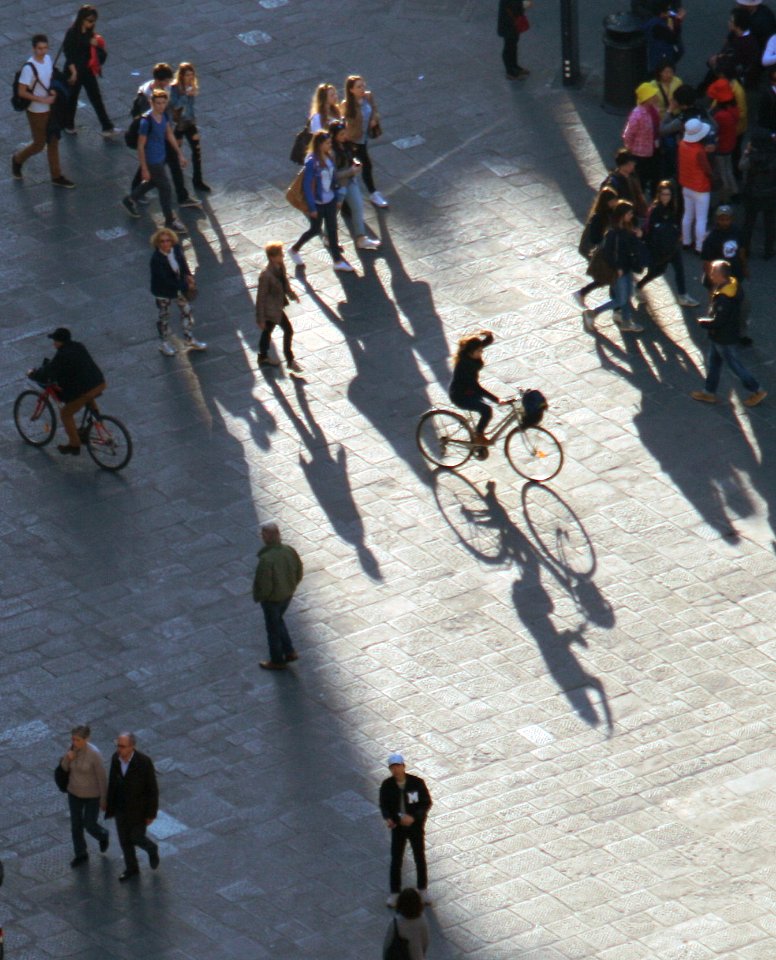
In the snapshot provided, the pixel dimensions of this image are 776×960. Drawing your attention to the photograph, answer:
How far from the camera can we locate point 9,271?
23766 millimetres

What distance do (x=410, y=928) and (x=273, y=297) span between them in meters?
8.85

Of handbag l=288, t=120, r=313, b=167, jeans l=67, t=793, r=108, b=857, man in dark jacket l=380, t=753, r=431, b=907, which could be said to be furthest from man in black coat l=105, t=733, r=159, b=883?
handbag l=288, t=120, r=313, b=167

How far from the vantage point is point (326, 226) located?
914 inches

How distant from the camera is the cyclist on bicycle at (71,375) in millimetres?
20078

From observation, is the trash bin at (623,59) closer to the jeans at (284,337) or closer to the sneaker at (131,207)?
the sneaker at (131,207)

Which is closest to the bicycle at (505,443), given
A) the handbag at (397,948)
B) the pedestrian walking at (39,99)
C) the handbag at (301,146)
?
the handbag at (301,146)

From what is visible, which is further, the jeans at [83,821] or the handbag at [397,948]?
the jeans at [83,821]

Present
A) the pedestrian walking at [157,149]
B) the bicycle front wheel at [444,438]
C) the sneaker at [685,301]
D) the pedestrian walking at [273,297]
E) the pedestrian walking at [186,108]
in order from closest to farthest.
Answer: the bicycle front wheel at [444,438] < the pedestrian walking at [273,297] < the sneaker at [685,301] < the pedestrian walking at [157,149] < the pedestrian walking at [186,108]

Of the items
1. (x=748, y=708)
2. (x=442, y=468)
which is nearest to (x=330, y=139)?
(x=442, y=468)

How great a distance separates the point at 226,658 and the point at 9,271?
7130 mm

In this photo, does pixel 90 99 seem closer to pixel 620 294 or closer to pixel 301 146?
pixel 301 146

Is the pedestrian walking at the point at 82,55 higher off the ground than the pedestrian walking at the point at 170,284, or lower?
higher

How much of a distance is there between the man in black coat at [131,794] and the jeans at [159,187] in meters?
9.26

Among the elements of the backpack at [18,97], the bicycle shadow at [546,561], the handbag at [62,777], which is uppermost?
the backpack at [18,97]
